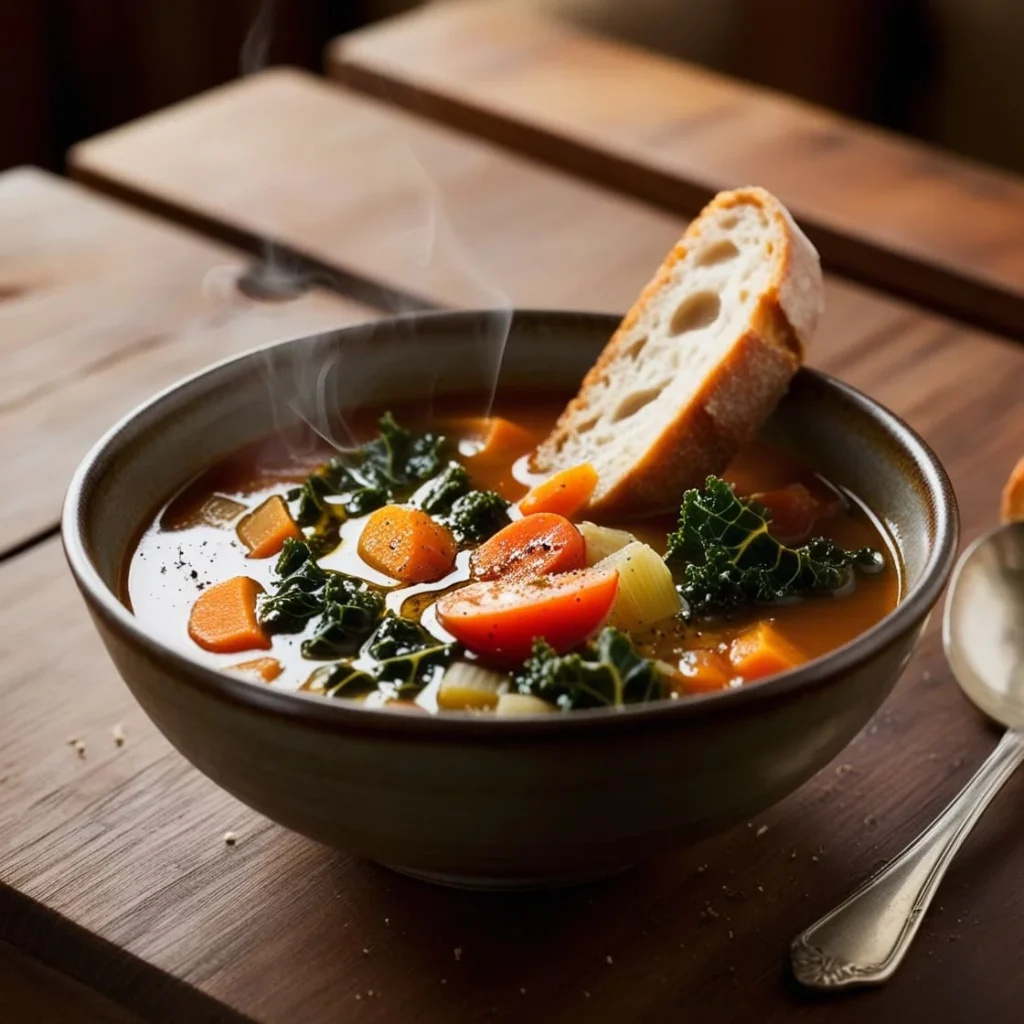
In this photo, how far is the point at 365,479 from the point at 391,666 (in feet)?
1.61

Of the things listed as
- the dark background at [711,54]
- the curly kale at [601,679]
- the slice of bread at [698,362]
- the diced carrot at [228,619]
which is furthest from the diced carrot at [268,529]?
the dark background at [711,54]

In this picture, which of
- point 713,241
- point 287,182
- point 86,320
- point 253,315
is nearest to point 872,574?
point 713,241

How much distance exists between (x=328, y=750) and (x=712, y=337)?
951 millimetres

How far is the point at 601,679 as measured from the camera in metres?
1.52

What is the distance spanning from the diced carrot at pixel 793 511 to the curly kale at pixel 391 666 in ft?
1.62

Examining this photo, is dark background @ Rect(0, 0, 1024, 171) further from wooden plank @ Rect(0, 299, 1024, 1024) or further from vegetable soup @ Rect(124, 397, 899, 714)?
wooden plank @ Rect(0, 299, 1024, 1024)

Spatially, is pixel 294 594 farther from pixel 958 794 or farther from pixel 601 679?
pixel 958 794

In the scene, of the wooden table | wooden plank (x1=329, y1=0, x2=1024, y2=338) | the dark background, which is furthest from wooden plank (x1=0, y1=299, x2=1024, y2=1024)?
the dark background

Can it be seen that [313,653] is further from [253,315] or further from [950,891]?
[253,315]

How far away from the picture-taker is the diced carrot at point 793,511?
1.98m

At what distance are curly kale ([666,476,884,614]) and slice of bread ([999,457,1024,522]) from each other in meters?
0.46

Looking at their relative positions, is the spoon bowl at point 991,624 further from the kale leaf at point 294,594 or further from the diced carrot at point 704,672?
the kale leaf at point 294,594

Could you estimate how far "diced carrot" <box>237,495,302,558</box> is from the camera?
6.36ft

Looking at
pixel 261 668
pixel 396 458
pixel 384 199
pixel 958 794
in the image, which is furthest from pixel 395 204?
pixel 958 794
